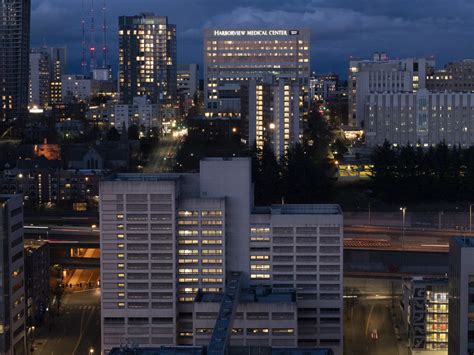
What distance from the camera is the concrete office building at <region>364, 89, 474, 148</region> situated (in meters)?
41.1

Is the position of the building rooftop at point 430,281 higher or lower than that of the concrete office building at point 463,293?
lower

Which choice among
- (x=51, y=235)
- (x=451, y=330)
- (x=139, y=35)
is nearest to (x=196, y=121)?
(x=51, y=235)

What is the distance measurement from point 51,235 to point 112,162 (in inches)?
560

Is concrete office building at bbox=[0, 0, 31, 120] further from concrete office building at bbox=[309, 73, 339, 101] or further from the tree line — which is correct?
the tree line

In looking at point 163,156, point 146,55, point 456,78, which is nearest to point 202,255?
point 163,156

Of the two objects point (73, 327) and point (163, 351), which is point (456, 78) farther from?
point (163, 351)

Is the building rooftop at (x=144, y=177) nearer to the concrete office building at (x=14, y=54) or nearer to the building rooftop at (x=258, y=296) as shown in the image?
the building rooftop at (x=258, y=296)

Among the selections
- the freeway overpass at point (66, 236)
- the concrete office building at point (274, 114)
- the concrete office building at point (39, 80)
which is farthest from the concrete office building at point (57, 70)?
the freeway overpass at point (66, 236)

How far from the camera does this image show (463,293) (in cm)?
1366

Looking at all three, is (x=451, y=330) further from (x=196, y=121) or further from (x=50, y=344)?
(x=196, y=121)

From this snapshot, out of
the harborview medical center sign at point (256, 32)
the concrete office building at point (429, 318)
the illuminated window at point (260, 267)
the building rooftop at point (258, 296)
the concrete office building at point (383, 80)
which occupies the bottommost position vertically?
the concrete office building at point (429, 318)

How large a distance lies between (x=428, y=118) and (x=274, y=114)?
6.51 metres

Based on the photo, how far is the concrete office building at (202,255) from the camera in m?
18.7

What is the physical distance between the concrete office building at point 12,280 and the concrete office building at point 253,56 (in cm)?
3569
